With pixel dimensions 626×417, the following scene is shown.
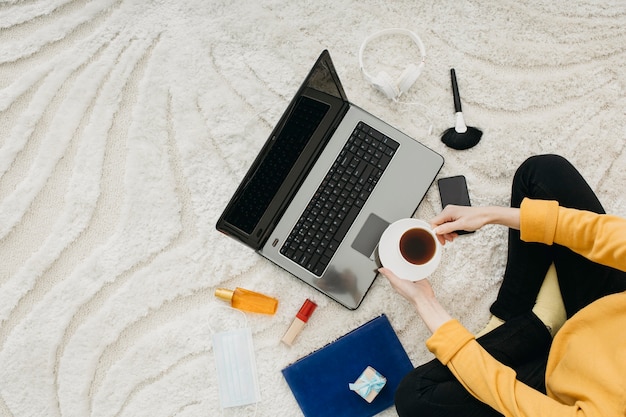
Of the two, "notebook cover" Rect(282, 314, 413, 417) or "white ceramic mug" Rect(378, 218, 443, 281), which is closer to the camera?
"white ceramic mug" Rect(378, 218, 443, 281)

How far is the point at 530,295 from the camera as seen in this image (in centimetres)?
108

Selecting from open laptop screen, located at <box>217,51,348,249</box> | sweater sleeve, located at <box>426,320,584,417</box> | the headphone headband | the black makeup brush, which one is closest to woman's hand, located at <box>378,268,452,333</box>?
sweater sleeve, located at <box>426,320,584,417</box>

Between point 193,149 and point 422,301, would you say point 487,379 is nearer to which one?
point 422,301

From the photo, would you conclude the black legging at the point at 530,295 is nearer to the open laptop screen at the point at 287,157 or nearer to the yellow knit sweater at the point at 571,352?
the yellow knit sweater at the point at 571,352

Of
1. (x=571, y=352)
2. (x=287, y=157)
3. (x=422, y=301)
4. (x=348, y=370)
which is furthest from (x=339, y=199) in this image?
(x=571, y=352)

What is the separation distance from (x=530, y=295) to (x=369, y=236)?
1.15 ft

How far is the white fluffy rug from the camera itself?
1.13 metres

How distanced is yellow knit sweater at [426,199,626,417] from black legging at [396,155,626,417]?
0.23ft

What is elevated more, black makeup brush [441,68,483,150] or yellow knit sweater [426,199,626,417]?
black makeup brush [441,68,483,150]

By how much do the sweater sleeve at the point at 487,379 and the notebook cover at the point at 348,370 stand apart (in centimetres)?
16

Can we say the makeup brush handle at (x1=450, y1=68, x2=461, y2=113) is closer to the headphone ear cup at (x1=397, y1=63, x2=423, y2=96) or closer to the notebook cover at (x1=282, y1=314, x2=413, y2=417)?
the headphone ear cup at (x1=397, y1=63, x2=423, y2=96)

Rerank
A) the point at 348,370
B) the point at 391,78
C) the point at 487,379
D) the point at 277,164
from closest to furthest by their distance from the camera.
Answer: the point at 487,379, the point at 277,164, the point at 348,370, the point at 391,78

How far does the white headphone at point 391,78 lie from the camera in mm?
1144

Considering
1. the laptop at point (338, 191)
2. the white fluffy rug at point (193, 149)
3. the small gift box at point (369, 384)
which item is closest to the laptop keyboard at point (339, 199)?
the laptop at point (338, 191)
